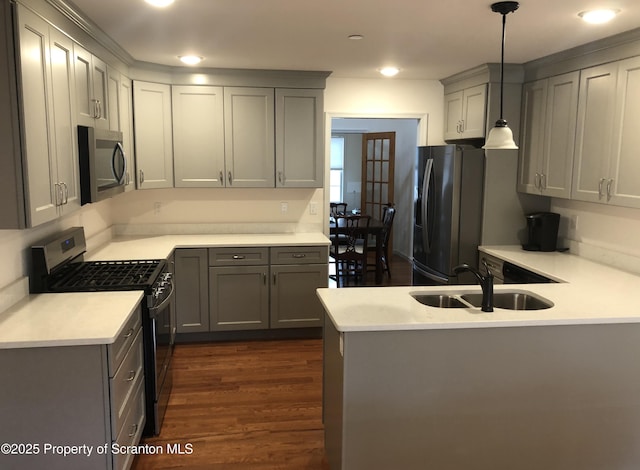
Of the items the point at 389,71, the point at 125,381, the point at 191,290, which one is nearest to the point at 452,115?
the point at 389,71

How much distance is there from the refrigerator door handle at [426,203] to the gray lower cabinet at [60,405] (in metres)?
3.07

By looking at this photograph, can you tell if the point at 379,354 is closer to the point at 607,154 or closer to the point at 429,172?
the point at 607,154

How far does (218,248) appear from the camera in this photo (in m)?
4.41

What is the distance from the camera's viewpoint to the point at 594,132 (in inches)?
138

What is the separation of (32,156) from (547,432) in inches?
101

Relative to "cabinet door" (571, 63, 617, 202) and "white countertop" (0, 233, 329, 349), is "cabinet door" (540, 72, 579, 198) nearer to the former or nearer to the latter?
"cabinet door" (571, 63, 617, 202)

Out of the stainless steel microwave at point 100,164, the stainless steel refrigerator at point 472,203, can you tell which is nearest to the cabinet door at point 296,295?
the stainless steel refrigerator at point 472,203

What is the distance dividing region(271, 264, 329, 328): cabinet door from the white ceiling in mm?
1668

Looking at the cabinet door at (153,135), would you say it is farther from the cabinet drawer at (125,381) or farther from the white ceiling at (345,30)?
the cabinet drawer at (125,381)

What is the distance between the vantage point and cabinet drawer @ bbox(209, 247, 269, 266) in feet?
14.5

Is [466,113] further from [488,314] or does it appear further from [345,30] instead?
[488,314]

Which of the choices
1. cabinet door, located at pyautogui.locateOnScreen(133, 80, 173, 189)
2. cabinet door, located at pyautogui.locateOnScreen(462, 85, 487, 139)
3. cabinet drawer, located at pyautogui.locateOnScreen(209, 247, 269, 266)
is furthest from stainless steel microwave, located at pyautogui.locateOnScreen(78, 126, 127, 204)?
cabinet door, located at pyautogui.locateOnScreen(462, 85, 487, 139)

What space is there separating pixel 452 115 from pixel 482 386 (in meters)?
3.15

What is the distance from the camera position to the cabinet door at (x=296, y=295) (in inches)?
178
